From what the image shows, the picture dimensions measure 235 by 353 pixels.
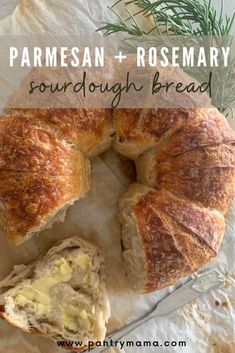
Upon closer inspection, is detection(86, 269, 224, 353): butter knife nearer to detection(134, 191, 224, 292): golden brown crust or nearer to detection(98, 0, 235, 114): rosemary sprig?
detection(134, 191, 224, 292): golden brown crust

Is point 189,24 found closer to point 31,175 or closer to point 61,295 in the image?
point 31,175

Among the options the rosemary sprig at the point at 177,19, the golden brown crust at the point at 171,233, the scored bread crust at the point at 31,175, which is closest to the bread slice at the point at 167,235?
the golden brown crust at the point at 171,233

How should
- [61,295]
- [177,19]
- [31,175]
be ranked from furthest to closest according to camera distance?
1. [177,19]
2. [61,295]
3. [31,175]

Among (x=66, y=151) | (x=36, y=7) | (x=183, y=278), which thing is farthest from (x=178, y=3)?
(x=183, y=278)

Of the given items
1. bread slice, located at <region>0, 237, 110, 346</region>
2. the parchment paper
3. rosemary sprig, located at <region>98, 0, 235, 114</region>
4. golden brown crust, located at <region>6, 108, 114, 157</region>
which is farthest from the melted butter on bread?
rosemary sprig, located at <region>98, 0, 235, 114</region>

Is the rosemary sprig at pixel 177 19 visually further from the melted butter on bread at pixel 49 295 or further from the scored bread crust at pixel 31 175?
the melted butter on bread at pixel 49 295

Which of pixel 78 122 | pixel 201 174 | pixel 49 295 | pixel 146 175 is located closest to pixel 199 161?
pixel 201 174
